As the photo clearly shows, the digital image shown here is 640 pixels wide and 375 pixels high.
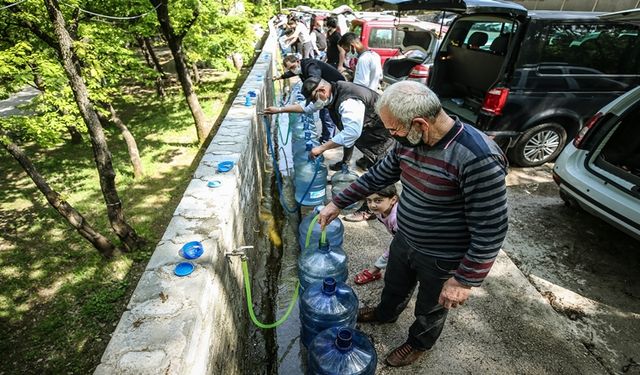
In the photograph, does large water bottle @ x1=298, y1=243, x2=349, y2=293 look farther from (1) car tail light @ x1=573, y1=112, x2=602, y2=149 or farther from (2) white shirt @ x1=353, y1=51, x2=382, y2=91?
(2) white shirt @ x1=353, y1=51, x2=382, y2=91

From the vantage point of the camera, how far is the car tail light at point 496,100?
4.34 metres

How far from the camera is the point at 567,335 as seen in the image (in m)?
2.67

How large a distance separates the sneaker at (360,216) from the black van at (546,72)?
6.98 ft

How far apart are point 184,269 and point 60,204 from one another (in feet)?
10.5

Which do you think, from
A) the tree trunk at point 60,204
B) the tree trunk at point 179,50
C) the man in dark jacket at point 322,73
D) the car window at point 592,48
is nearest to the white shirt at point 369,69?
the man in dark jacket at point 322,73

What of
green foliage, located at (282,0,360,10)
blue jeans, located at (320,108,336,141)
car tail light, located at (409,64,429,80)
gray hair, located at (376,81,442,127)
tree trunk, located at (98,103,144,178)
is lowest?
tree trunk, located at (98,103,144,178)

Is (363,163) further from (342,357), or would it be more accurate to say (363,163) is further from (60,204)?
(60,204)

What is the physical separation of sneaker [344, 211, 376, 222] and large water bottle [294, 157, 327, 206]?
536 mm

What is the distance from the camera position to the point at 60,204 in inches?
155

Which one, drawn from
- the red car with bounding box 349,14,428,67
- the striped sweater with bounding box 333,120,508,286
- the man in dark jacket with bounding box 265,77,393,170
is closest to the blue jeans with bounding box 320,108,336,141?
the man in dark jacket with bounding box 265,77,393,170

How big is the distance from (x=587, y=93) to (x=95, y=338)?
6973mm

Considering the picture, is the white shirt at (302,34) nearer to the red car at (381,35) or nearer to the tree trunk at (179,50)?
the red car at (381,35)

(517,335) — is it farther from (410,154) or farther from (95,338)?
(95,338)

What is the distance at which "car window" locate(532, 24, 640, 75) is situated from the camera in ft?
14.1
